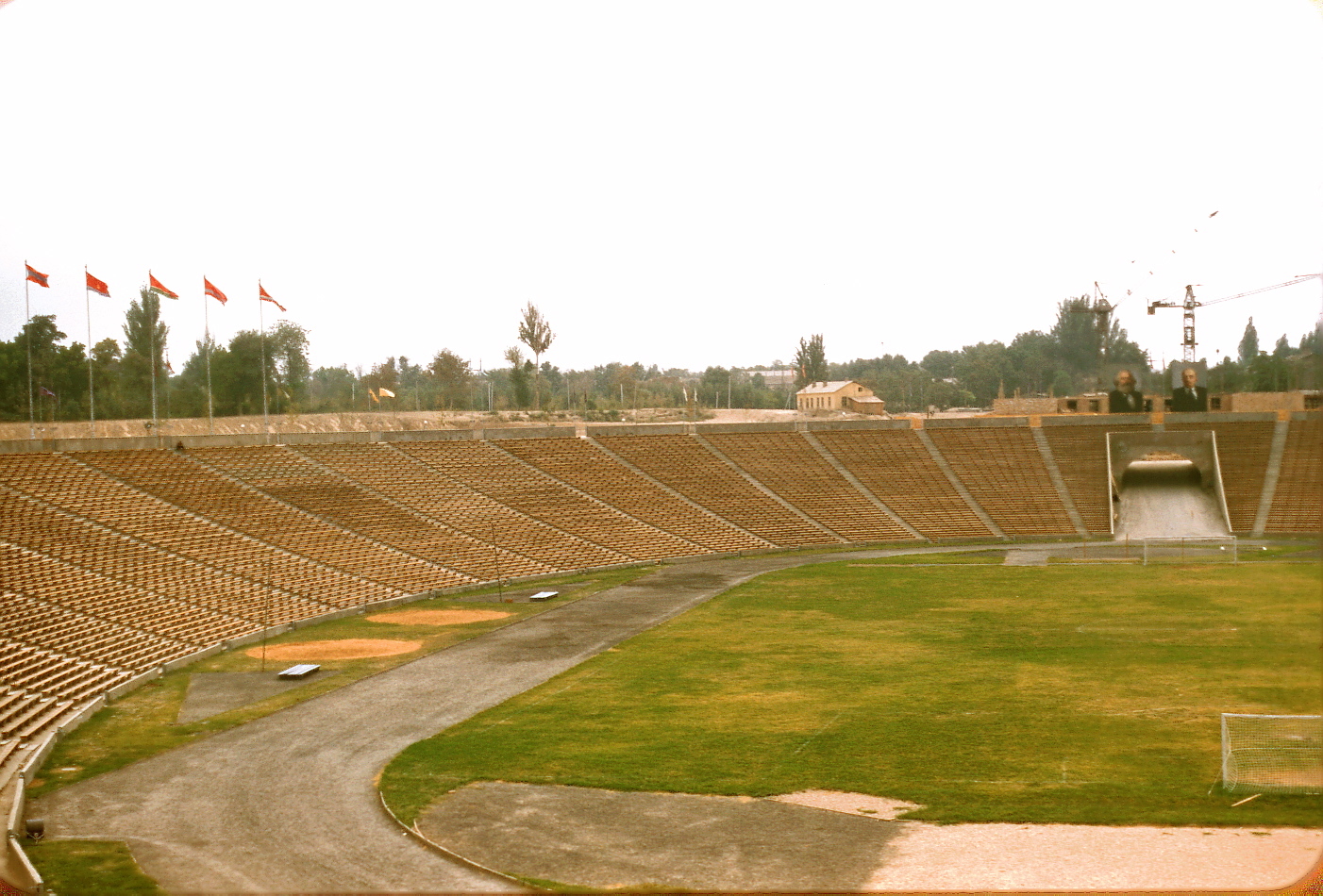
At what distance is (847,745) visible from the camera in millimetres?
20391

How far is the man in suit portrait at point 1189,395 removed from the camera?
55.5 meters

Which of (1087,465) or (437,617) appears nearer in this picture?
(437,617)

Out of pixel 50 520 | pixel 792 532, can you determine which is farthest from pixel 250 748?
pixel 792 532

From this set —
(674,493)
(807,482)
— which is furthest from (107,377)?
(807,482)

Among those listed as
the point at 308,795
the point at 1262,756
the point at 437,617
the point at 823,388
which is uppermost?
the point at 823,388

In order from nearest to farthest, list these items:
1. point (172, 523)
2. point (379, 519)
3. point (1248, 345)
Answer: point (1248, 345) < point (172, 523) < point (379, 519)

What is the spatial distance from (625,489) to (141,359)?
94.2ft

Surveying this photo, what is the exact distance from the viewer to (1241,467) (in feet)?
176

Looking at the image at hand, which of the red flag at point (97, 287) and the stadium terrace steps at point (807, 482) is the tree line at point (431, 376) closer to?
the red flag at point (97, 287)

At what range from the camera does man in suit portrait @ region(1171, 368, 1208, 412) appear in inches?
2186

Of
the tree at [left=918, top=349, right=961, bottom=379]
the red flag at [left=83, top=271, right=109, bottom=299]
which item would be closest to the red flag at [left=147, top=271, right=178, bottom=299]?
the red flag at [left=83, top=271, right=109, bottom=299]

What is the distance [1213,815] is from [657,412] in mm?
75746

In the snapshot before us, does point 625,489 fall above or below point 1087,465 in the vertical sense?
below

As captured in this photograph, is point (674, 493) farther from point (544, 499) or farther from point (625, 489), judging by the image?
point (544, 499)
